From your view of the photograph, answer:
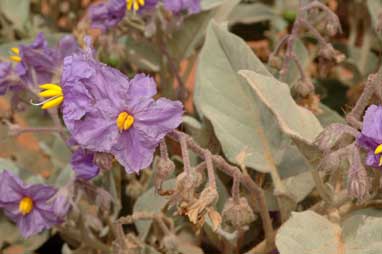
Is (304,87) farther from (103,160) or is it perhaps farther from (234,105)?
(103,160)

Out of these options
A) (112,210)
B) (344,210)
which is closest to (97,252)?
(112,210)

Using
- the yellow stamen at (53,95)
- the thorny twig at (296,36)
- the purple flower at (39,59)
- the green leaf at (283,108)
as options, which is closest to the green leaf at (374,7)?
the thorny twig at (296,36)

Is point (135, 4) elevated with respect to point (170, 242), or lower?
→ elevated

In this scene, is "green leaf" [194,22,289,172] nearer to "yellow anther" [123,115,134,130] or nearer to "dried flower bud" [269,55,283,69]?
"dried flower bud" [269,55,283,69]

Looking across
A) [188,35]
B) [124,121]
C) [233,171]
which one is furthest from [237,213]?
[188,35]

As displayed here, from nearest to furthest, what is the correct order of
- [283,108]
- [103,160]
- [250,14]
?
1. [103,160]
2. [283,108]
3. [250,14]

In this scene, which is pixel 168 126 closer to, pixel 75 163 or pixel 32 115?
pixel 75 163

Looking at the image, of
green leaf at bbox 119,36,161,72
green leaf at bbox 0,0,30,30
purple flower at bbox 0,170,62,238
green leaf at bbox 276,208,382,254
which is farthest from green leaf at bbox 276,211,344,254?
green leaf at bbox 0,0,30,30
